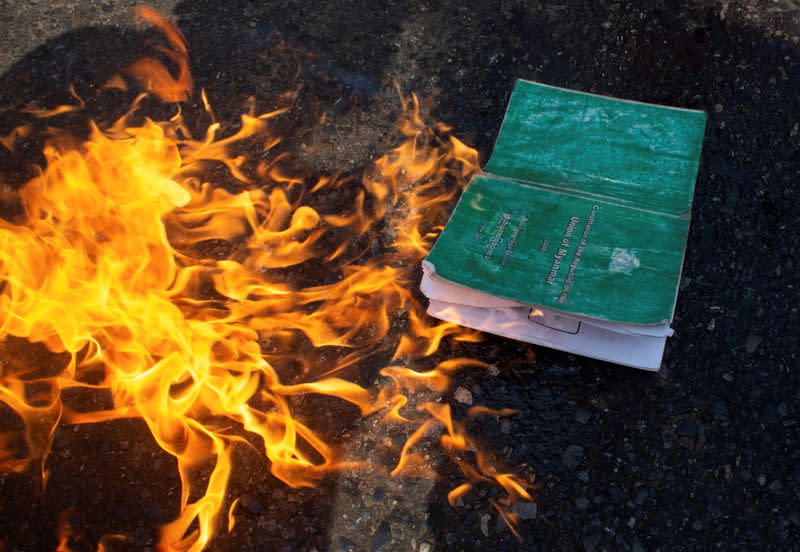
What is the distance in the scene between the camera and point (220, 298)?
2.76m

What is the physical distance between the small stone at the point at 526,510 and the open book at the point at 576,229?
0.53m

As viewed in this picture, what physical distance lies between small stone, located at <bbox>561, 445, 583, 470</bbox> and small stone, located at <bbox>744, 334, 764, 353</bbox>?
71cm

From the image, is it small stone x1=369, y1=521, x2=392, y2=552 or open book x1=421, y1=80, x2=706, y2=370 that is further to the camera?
open book x1=421, y1=80, x2=706, y2=370

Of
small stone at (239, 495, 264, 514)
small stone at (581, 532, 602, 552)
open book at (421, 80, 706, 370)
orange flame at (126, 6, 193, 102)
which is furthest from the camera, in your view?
orange flame at (126, 6, 193, 102)

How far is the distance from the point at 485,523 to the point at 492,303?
0.72 metres

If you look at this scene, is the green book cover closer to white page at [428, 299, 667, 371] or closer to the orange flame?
white page at [428, 299, 667, 371]

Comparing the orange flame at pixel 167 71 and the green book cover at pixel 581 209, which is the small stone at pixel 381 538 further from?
the orange flame at pixel 167 71

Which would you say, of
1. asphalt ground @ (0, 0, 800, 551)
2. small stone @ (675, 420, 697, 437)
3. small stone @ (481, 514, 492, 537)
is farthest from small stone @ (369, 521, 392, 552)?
small stone @ (675, 420, 697, 437)

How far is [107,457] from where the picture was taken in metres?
2.40

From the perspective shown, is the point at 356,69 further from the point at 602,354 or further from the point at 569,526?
the point at 569,526

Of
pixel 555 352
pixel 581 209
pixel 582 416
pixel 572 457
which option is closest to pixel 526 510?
pixel 572 457

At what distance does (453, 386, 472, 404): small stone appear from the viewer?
96.3 inches

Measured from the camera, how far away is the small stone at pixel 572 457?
7.53ft

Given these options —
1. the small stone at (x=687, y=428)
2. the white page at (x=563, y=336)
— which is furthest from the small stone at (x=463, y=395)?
the small stone at (x=687, y=428)
